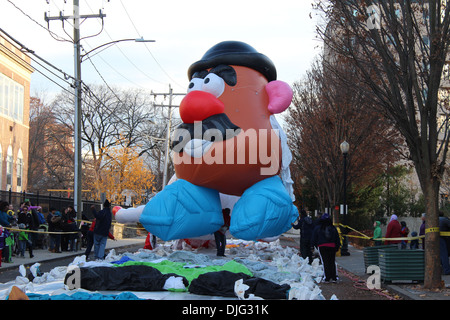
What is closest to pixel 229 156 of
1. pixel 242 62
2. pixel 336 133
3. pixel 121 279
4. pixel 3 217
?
pixel 242 62

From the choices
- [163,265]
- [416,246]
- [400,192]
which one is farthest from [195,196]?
[400,192]

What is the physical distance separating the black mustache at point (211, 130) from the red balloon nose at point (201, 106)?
124 millimetres

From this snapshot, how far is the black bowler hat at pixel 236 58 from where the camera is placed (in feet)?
42.9

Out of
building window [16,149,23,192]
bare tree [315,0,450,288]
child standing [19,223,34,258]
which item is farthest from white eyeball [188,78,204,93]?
building window [16,149,23,192]

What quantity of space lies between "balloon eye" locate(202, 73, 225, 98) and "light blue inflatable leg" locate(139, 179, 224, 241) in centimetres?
235

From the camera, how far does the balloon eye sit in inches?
497

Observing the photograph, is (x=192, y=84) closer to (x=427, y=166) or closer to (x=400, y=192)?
(x=427, y=166)

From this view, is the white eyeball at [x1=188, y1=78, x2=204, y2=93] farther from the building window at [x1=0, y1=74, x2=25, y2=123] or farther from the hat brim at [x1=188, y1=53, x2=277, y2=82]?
the building window at [x1=0, y1=74, x2=25, y2=123]

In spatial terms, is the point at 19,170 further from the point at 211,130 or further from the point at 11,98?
the point at 211,130

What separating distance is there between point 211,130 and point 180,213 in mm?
2112

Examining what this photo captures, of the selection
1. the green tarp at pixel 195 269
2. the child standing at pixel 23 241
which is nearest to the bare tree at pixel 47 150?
Answer: the child standing at pixel 23 241

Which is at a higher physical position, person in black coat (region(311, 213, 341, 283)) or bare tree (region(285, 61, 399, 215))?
bare tree (region(285, 61, 399, 215))

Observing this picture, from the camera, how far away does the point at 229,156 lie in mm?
12219

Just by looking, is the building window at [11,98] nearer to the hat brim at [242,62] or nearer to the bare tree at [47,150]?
the bare tree at [47,150]
